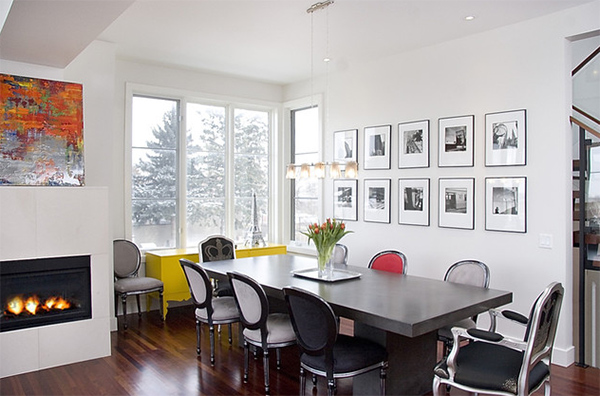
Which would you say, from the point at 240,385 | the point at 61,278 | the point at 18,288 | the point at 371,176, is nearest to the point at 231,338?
the point at 240,385

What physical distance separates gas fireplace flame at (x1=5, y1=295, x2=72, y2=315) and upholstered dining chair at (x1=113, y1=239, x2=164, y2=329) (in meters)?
0.95

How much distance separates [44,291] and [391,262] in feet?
10.6

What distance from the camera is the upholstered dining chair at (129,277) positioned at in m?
5.02

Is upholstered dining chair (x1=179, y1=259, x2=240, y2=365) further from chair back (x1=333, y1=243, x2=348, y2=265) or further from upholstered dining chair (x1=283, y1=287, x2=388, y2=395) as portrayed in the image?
chair back (x1=333, y1=243, x2=348, y2=265)

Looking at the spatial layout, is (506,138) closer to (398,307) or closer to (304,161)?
(398,307)

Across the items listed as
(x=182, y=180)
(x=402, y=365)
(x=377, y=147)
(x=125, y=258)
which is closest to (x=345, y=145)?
(x=377, y=147)

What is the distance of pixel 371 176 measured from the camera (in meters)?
5.64

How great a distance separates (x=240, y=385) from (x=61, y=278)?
6.27 feet

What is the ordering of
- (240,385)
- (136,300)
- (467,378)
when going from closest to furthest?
(467,378)
(240,385)
(136,300)

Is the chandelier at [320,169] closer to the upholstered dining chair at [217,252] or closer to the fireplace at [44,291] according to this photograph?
the upholstered dining chair at [217,252]

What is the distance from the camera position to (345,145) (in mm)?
5949

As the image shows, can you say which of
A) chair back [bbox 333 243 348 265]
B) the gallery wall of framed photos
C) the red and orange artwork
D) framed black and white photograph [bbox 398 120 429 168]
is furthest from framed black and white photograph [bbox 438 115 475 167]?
the red and orange artwork

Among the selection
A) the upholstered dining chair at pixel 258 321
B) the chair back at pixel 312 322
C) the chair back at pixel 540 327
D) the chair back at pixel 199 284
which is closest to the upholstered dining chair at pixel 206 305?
the chair back at pixel 199 284

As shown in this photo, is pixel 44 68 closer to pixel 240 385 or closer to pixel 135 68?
pixel 135 68
